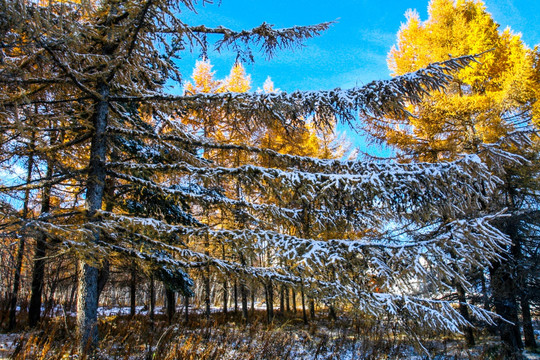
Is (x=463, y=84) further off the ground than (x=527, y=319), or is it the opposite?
(x=463, y=84)

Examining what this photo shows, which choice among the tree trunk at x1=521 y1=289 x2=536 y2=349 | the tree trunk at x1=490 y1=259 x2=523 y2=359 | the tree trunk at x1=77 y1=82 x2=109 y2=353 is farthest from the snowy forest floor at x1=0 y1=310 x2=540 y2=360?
the tree trunk at x1=490 y1=259 x2=523 y2=359

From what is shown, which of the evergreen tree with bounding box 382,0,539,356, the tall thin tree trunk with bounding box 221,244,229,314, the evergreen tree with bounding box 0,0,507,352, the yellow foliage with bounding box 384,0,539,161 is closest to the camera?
the evergreen tree with bounding box 0,0,507,352

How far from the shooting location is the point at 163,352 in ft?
14.3

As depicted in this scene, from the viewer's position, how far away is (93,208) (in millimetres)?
4680

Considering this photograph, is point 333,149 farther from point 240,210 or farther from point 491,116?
point 240,210

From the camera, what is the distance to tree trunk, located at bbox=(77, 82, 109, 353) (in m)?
4.21

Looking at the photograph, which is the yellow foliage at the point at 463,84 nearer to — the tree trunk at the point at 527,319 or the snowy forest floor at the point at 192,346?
the tree trunk at the point at 527,319

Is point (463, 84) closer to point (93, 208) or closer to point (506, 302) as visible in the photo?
point (506, 302)

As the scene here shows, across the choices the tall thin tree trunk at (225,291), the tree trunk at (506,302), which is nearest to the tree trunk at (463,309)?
the tree trunk at (506,302)

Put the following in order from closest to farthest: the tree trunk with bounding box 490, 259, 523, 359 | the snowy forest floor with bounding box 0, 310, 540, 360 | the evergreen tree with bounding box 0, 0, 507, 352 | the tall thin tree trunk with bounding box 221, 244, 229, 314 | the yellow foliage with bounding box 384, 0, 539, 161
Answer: the evergreen tree with bounding box 0, 0, 507, 352 → the snowy forest floor with bounding box 0, 310, 540, 360 → the tall thin tree trunk with bounding box 221, 244, 229, 314 → the tree trunk with bounding box 490, 259, 523, 359 → the yellow foliage with bounding box 384, 0, 539, 161

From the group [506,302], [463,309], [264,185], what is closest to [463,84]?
[506,302]

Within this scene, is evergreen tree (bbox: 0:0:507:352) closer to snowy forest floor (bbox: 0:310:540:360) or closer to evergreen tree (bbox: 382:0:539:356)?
snowy forest floor (bbox: 0:310:540:360)

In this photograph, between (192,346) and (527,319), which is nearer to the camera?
(192,346)

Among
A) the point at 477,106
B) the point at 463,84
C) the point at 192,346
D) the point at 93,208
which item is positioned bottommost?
the point at 192,346
